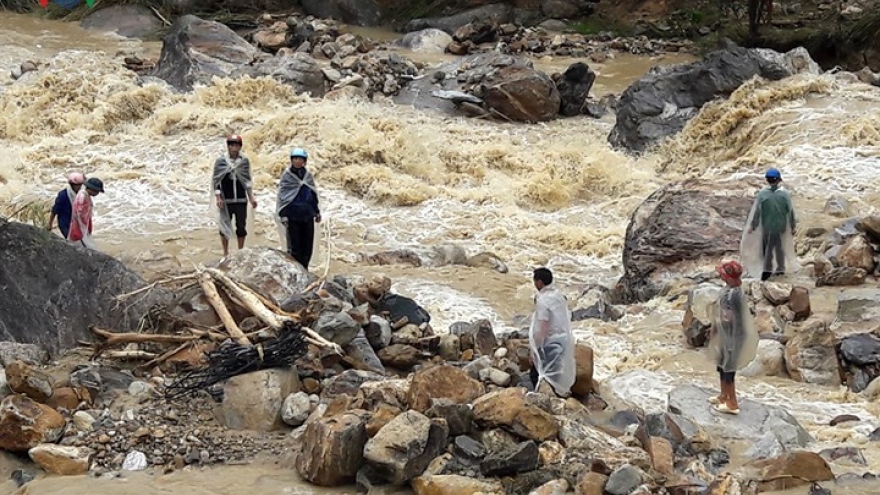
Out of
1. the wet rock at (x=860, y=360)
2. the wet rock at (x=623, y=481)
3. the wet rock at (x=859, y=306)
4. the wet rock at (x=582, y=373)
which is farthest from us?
the wet rock at (x=859, y=306)

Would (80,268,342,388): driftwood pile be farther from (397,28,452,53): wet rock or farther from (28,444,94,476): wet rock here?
(397,28,452,53): wet rock

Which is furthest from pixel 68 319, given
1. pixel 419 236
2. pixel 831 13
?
pixel 831 13

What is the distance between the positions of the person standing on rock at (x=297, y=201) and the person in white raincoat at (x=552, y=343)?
2776 millimetres

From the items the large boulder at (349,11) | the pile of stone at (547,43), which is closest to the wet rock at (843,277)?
the pile of stone at (547,43)

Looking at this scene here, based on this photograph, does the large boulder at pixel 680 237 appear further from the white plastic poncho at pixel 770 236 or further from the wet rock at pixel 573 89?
the wet rock at pixel 573 89

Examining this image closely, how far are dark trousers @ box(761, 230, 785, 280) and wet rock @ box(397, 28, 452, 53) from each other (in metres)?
14.1

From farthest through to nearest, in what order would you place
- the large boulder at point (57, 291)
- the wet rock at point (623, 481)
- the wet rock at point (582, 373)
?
the wet rock at point (582, 373), the large boulder at point (57, 291), the wet rock at point (623, 481)

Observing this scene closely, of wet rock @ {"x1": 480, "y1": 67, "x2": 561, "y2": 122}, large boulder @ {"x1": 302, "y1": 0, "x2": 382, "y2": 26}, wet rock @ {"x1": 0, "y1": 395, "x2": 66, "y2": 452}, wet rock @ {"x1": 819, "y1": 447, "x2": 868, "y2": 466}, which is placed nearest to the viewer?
wet rock @ {"x1": 0, "y1": 395, "x2": 66, "y2": 452}

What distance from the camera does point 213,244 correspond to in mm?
11180

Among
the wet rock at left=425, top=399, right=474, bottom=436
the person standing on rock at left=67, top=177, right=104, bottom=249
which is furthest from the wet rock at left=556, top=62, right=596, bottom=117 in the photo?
the wet rock at left=425, top=399, right=474, bottom=436

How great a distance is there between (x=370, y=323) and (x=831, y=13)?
19.3 m

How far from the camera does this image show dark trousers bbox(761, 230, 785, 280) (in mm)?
9172

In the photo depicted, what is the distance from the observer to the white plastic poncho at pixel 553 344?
6312 millimetres

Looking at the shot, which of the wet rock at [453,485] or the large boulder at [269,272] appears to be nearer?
the wet rock at [453,485]
